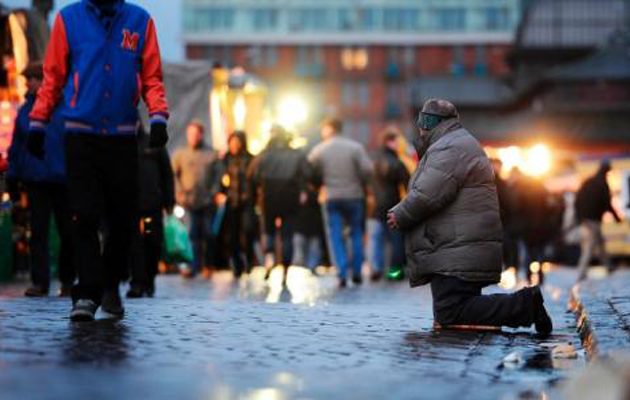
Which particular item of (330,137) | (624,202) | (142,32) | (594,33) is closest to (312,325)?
(142,32)

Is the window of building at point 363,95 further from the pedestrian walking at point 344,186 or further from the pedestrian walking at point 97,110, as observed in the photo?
the pedestrian walking at point 97,110

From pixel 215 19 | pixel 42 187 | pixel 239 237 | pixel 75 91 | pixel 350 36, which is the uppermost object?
pixel 215 19

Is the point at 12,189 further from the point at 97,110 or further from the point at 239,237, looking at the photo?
the point at 239,237

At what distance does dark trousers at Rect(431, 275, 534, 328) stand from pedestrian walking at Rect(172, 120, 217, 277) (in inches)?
431

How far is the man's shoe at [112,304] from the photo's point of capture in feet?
30.6


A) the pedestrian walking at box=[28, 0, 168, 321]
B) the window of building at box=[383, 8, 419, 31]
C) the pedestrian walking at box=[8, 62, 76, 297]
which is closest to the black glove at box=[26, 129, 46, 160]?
the pedestrian walking at box=[28, 0, 168, 321]

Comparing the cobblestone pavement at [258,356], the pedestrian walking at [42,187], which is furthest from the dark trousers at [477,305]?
the pedestrian walking at [42,187]

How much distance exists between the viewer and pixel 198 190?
2097 centimetres

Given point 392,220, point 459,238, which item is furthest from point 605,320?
point 392,220

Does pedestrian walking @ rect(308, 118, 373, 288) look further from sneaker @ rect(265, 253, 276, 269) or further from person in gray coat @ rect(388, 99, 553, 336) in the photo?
person in gray coat @ rect(388, 99, 553, 336)

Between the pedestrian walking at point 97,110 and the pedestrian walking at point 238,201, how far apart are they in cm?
1025

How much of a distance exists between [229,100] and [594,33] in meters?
81.9

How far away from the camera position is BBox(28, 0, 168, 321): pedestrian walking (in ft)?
29.1

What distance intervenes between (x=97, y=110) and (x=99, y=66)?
0.23 meters
